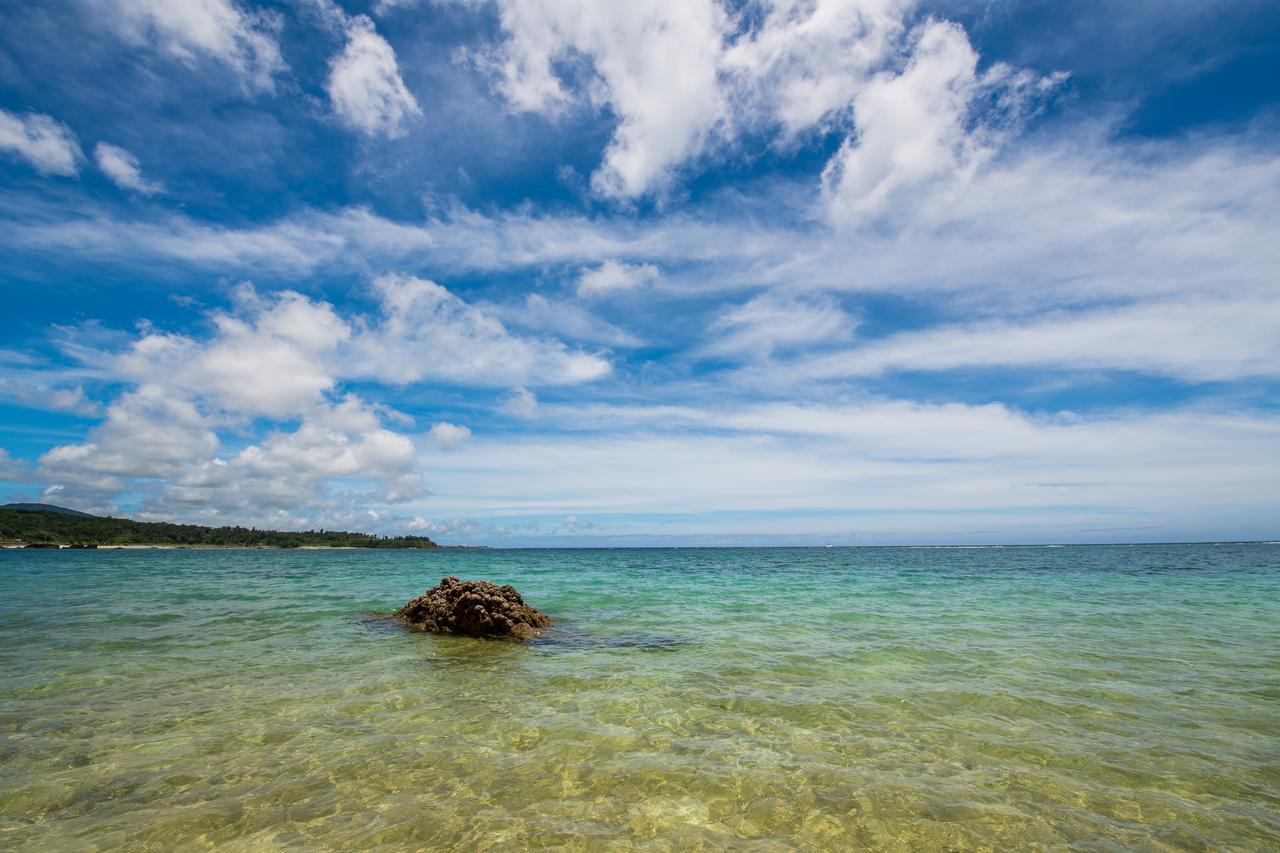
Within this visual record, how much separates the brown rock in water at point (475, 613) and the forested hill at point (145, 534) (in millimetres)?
137668

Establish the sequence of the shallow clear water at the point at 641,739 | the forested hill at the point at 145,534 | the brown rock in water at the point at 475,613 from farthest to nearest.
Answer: the forested hill at the point at 145,534 < the brown rock in water at the point at 475,613 < the shallow clear water at the point at 641,739

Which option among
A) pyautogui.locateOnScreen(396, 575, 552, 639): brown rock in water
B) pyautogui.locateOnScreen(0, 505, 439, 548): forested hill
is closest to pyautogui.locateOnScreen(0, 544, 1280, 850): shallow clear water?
pyautogui.locateOnScreen(396, 575, 552, 639): brown rock in water

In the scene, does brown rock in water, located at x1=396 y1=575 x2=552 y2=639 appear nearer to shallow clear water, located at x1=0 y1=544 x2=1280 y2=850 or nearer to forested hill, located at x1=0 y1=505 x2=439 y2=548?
shallow clear water, located at x1=0 y1=544 x2=1280 y2=850

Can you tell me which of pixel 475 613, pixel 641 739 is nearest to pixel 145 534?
pixel 475 613

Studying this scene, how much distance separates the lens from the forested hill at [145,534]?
115 metres

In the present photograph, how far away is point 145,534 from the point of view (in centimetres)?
14162

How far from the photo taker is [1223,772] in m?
6.71

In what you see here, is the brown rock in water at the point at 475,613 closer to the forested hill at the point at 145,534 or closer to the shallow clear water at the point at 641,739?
the shallow clear water at the point at 641,739

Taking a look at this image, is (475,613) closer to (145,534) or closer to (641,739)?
(641,739)

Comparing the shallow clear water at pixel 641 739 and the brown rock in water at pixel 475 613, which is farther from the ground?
the brown rock in water at pixel 475 613

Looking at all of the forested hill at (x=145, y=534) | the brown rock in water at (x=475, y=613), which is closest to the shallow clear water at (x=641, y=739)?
the brown rock in water at (x=475, y=613)

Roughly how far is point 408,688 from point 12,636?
41.3 feet

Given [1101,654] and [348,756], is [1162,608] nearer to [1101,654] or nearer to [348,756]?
[1101,654]

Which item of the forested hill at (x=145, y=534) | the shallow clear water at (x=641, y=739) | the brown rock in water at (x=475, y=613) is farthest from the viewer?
the forested hill at (x=145, y=534)
